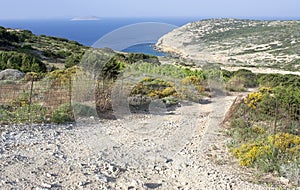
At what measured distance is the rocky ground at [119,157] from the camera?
18.5ft

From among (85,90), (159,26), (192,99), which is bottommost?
(192,99)

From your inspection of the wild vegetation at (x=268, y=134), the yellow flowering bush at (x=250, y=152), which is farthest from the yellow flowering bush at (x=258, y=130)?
the yellow flowering bush at (x=250, y=152)

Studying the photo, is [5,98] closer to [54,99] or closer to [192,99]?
[54,99]

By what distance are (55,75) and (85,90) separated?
3.18 m

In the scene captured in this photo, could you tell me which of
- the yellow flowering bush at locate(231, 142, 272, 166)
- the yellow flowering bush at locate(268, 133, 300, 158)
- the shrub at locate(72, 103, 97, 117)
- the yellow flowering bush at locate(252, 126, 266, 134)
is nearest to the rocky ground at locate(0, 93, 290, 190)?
the yellow flowering bush at locate(231, 142, 272, 166)

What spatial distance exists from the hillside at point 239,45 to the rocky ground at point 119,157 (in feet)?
125

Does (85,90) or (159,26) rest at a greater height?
(159,26)

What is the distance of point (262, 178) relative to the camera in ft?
20.0

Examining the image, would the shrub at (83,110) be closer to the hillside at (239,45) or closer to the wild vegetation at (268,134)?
the wild vegetation at (268,134)

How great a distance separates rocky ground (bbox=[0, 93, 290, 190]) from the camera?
18.5 ft

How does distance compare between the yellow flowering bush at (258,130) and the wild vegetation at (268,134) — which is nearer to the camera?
the wild vegetation at (268,134)

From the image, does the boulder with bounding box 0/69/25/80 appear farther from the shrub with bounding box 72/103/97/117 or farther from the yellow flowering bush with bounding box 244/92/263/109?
the yellow flowering bush with bounding box 244/92/263/109

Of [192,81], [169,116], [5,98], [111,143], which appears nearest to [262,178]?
[111,143]

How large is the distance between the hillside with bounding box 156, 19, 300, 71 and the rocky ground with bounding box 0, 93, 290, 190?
3822 cm
